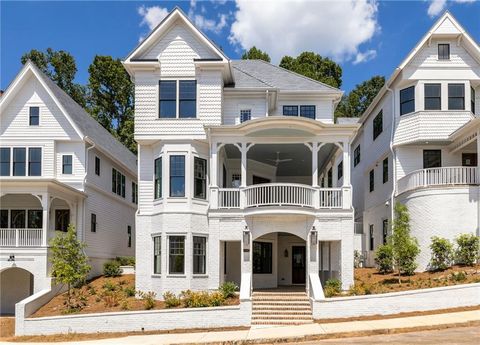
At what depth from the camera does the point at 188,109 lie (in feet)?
82.0

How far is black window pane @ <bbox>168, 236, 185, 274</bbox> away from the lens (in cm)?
2358

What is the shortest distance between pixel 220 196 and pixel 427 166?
11.8 m

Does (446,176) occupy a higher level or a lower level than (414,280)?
higher

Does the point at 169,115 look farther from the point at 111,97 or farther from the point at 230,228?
the point at 111,97

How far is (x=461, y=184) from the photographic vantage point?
2530 cm

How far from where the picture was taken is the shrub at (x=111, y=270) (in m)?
29.4

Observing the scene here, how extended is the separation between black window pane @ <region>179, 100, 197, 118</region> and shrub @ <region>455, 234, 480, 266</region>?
1350cm

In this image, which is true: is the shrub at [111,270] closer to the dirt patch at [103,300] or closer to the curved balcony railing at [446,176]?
the dirt patch at [103,300]

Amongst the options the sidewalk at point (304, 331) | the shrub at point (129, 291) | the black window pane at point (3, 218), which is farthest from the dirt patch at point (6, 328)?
the black window pane at point (3, 218)

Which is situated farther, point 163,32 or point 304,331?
point 163,32

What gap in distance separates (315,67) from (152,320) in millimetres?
48448

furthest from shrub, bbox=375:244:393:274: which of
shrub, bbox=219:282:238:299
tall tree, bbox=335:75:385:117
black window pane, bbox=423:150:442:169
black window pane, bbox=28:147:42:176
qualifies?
tall tree, bbox=335:75:385:117

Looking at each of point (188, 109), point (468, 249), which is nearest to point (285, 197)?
point (188, 109)

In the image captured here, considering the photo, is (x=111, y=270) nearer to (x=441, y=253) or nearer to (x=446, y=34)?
(x=441, y=253)
